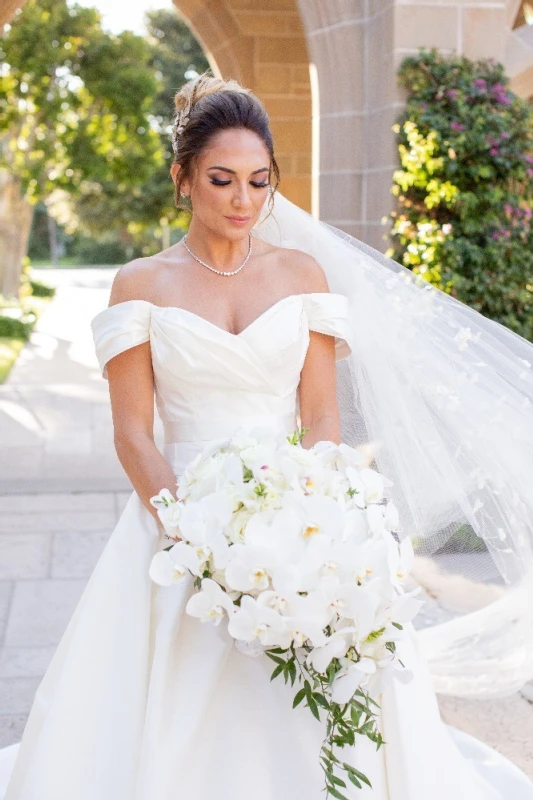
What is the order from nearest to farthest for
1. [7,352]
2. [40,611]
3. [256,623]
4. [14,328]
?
[256,623] < [40,611] < [7,352] < [14,328]

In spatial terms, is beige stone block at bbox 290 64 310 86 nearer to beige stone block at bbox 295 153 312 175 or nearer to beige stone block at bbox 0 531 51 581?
beige stone block at bbox 295 153 312 175

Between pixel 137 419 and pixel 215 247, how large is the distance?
449 millimetres

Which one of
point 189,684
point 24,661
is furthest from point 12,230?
point 189,684

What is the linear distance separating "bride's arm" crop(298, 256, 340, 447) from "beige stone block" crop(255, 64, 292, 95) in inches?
274

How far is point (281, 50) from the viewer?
894 centimetres

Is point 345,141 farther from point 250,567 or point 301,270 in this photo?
point 250,567

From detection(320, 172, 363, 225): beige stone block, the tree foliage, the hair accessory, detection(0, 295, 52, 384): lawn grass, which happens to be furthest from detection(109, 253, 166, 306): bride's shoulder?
the tree foliage

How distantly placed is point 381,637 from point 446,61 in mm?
5015

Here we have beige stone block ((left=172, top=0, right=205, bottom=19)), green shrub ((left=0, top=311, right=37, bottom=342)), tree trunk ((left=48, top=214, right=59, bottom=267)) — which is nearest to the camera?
beige stone block ((left=172, top=0, right=205, bottom=19))

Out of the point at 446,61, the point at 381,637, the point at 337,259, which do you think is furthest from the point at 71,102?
the point at 381,637

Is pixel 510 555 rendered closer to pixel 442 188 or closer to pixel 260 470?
pixel 260 470

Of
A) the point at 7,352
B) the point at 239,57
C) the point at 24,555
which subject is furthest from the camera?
the point at 7,352

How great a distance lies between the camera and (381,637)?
5.65ft

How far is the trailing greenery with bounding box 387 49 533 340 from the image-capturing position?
19.4 ft
